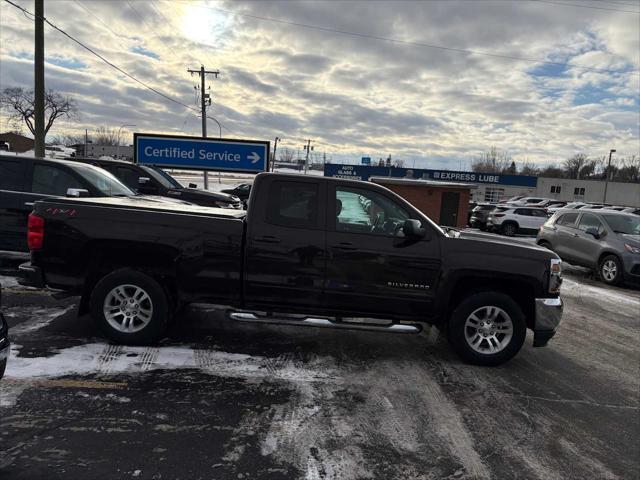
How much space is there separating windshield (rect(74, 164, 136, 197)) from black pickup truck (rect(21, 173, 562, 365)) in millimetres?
2789

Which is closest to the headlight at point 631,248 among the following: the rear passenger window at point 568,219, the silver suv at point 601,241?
the silver suv at point 601,241

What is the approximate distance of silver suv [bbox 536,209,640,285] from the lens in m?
9.92

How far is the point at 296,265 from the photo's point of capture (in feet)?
14.9

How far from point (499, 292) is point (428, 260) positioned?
0.89 meters

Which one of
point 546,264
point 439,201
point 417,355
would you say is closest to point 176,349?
A: point 417,355

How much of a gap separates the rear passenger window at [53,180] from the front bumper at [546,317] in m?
6.99

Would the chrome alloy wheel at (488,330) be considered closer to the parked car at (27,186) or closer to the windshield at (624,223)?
the parked car at (27,186)

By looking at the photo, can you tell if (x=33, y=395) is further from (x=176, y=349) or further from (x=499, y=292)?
(x=499, y=292)

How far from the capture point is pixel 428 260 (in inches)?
180

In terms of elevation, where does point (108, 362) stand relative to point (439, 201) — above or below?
below

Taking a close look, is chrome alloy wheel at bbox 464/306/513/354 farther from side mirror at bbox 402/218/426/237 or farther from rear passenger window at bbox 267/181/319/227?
rear passenger window at bbox 267/181/319/227

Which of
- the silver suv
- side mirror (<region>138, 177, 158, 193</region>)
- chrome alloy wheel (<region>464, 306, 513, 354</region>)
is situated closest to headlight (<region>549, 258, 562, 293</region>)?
chrome alloy wheel (<region>464, 306, 513, 354</region>)

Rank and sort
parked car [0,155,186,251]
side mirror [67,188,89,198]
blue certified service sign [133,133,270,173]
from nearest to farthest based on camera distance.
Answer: side mirror [67,188,89,198], parked car [0,155,186,251], blue certified service sign [133,133,270,173]

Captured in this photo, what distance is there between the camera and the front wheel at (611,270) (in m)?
10.0
